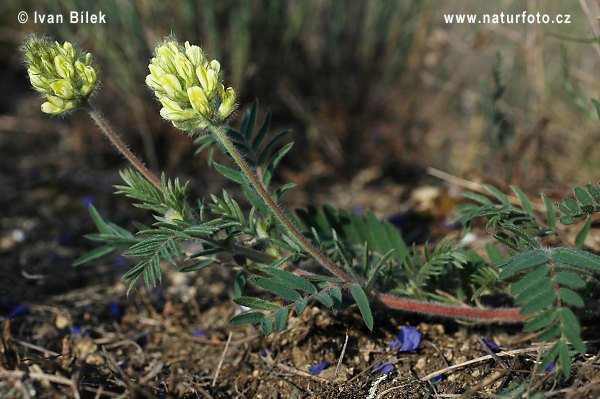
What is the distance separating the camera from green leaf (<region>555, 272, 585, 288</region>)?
4.14 feet

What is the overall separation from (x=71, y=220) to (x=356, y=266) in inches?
76.6

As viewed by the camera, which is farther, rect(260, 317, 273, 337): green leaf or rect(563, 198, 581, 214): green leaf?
rect(563, 198, 581, 214): green leaf

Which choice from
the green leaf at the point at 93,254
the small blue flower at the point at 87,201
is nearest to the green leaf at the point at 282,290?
the green leaf at the point at 93,254

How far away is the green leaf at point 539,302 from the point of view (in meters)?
1.31

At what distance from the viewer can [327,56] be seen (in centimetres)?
355

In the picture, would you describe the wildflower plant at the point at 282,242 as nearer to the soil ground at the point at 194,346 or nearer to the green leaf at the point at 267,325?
the green leaf at the point at 267,325

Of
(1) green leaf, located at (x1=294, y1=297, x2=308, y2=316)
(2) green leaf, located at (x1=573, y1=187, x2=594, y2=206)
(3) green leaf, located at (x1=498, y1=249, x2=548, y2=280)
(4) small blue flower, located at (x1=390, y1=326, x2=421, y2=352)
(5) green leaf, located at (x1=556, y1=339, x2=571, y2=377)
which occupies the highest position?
(2) green leaf, located at (x1=573, y1=187, x2=594, y2=206)

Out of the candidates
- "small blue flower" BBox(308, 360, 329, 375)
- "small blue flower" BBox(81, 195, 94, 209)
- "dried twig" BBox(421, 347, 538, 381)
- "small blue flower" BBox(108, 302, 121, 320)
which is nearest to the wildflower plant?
"dried twig" BBox(421, 347, 538, 381)

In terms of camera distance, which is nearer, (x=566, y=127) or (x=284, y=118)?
(x=566, y=127)

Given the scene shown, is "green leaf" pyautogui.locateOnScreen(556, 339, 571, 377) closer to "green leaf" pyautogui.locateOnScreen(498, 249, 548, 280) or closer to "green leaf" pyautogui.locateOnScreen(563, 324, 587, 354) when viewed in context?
"green leaf" pyautogui.locateOnScreen(563, 324, 587, 354)

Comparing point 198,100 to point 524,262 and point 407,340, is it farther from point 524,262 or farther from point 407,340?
point 407,340

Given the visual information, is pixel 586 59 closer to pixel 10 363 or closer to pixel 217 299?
pixel 217 299

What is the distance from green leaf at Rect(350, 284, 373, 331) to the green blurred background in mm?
1735

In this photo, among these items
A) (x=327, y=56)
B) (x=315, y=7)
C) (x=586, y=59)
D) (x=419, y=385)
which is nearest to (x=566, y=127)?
(x=586, y=59)
